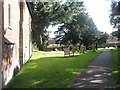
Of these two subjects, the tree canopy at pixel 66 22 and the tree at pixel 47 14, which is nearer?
the tree at pixel 47 14

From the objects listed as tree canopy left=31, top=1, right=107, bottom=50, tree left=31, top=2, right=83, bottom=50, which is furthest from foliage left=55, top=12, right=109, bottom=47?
tree left=31, top=2, right=83, bottom=50

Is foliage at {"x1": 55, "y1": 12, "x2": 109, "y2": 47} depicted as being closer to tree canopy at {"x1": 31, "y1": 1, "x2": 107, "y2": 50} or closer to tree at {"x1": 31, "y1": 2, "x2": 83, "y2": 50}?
tree canopy at {"x1": 31, "y1": 1, "x2": 107, "y2": 50}

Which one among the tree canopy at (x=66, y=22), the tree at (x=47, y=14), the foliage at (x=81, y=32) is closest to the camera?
the tree at (x=47, y=14)

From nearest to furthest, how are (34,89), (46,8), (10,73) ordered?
(34,89)
(10,73)
(46,8)

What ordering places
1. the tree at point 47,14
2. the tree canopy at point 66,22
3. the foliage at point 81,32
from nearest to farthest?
the tree at point 47,14, the tree canopy at point 66,22, the foliage at point 81,32

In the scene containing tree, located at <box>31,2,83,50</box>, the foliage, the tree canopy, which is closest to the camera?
tree, located at <box>31,2,83,50</box>

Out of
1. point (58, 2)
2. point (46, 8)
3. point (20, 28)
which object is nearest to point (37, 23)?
point (46, 8)

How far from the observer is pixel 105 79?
890 cm

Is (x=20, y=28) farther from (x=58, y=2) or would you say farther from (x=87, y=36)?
(x=87, y=36)

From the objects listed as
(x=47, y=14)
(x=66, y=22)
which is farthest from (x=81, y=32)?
(x=47, y=14)

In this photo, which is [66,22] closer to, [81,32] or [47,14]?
[81,32]

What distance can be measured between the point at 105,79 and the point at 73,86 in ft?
6.45

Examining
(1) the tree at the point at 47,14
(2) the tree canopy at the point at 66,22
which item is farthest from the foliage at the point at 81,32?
(1) the tree at the point at 47,14

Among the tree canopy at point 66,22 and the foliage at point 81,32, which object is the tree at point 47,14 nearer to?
Result: the tree canopy at point 66,22
